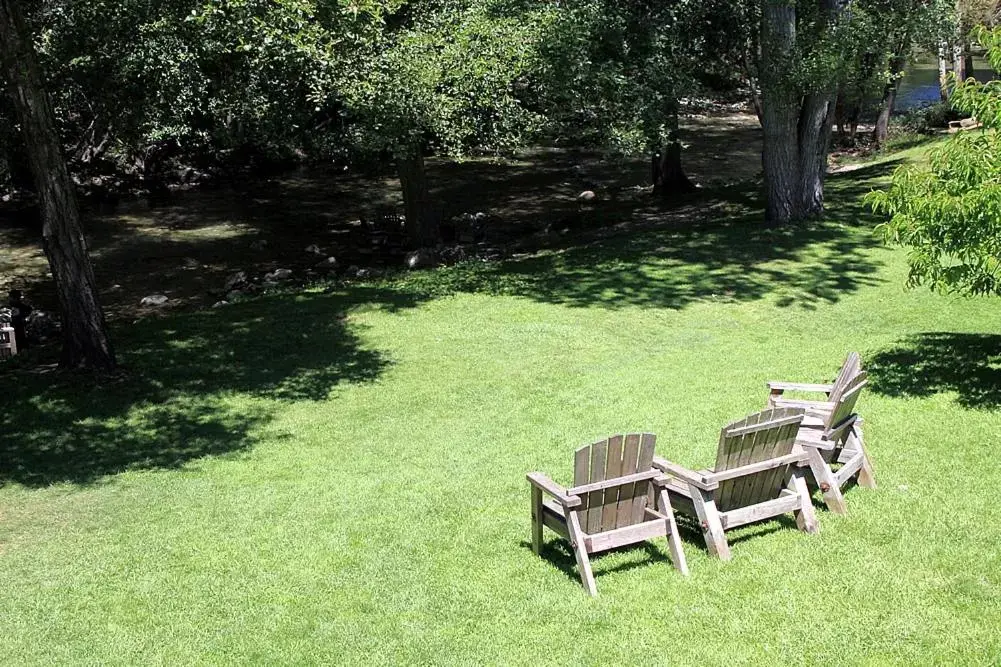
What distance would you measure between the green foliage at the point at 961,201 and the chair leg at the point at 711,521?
4.15 m

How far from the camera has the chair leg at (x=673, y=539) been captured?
7012 millimetres

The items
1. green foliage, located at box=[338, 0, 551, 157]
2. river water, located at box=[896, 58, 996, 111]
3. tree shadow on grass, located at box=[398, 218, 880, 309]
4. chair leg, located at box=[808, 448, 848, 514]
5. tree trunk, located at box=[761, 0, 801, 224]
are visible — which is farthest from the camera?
river water, located at box=[896, 58, 996, 111]

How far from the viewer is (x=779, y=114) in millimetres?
19688

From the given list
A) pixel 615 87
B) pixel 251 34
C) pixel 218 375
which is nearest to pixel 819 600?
pixel 218 375

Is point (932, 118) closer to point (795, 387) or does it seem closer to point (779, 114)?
point (779, 114)

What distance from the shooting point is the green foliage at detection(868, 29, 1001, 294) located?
9.20 meters

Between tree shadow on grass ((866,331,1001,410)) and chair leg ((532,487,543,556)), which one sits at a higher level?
chair leg ((532,487,543,556))

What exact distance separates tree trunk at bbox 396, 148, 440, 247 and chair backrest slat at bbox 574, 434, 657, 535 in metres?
14.7

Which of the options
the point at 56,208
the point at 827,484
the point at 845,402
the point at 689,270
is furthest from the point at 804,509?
the point at 689,270

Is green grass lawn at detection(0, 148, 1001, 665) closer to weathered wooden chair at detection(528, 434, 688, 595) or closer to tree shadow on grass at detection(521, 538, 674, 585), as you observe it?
tree shadow on grass at detection(521, 538, 674, 585)

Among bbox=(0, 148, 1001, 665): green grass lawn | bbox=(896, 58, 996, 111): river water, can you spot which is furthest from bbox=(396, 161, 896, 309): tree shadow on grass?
bbox=(896, 58, 996, 111): river water

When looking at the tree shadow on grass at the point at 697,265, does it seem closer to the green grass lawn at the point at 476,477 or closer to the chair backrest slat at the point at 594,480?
the green grass lawn at the point at 476,477

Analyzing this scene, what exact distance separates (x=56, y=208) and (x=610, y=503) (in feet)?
29.9

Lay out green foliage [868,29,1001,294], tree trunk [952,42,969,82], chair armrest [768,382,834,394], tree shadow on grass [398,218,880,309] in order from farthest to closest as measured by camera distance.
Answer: tree trunk [952,42,969,82]
tree shadow on grass [398,218,880,309]
chair armrest [768,382,834,394]
green foliage [868,29,1001,294]
